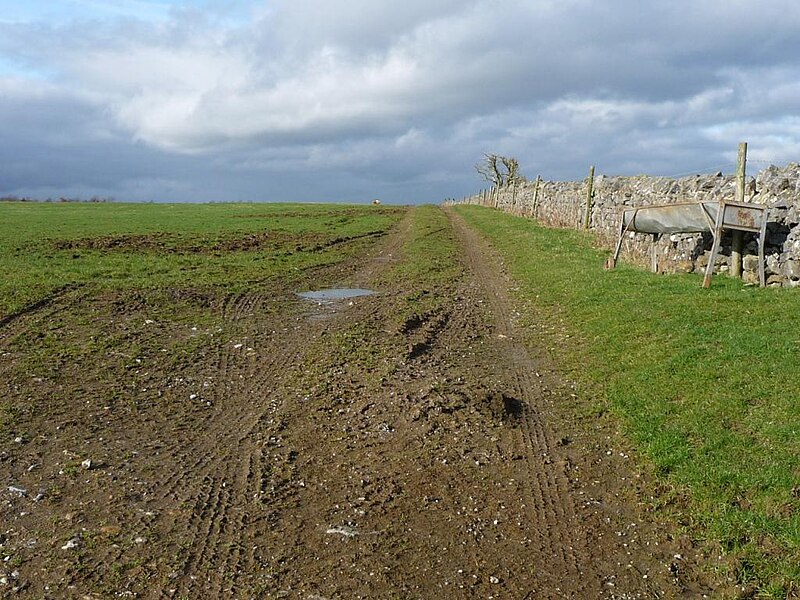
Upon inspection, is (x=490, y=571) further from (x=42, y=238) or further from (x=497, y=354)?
(x=42, y=238)

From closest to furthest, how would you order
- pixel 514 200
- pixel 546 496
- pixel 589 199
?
pixel 546 496 < pixel 589 199 < pixel 514 200

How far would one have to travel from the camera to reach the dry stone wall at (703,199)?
13094mm

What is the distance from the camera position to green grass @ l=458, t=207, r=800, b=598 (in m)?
5.14

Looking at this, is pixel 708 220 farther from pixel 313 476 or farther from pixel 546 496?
pixel 313 476

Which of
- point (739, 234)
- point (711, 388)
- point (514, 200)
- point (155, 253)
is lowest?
point (711, 388)

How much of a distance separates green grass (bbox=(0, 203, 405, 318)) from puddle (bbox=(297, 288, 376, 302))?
1.75 metres

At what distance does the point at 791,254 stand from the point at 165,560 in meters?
12.0

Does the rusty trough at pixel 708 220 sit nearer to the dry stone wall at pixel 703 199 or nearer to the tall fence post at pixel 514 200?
the dry stone wall at pixel 703 199

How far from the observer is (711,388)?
7793mm

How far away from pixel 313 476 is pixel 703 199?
46.0ft

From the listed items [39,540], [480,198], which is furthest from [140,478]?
[480,198]

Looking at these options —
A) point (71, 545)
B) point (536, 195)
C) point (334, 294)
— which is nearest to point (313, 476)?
point (71, 545)

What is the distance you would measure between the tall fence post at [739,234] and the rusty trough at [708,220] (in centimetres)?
A: 27

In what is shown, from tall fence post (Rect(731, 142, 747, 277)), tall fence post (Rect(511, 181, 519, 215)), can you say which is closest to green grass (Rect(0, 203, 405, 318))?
tall fence post (Rect(731, 142, 747, 277))
